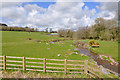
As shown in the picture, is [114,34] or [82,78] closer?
[82,78]

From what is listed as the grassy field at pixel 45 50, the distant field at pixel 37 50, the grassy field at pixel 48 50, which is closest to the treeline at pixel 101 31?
the grassy field at pixel 45 50

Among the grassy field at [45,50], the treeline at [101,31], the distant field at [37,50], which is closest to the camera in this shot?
the distant field at [37,50]

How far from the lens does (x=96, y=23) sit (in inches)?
1785

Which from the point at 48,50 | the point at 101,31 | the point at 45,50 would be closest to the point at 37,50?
the point at 45,50

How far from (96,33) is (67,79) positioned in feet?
144

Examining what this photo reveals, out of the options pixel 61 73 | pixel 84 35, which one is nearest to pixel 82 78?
pixel 61 73

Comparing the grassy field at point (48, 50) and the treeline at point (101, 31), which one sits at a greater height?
the treeline at point (101, 31)

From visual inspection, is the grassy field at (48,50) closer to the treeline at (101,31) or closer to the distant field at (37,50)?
the distant field at (37,50)

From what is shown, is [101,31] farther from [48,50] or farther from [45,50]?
[45,50]

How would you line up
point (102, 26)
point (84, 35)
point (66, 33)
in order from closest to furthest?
1. point (102, 26)
2. point (84, 35)
3. point (66, 33)

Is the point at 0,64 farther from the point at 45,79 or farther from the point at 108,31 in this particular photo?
the point at 108,31

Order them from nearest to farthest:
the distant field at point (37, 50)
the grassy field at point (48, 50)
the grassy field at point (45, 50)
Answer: the grassy field at point (48, 50), the distant field at point (37, 50), the grassy field at point (45, 50)

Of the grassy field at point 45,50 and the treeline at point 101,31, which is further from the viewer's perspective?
the treeline at point 101,31

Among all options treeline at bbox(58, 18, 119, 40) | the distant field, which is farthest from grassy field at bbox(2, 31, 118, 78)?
treeline at bbox(58, 18, 119, 40)
